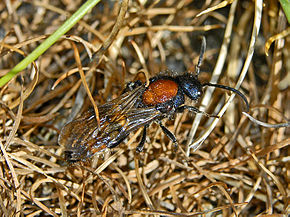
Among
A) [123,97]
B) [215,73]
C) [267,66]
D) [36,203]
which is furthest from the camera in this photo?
[267,66]

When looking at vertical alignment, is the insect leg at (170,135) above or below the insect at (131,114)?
below

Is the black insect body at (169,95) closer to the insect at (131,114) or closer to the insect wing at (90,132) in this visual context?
the insect at (131,114)

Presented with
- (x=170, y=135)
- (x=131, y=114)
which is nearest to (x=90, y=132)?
(x=131, y=114)

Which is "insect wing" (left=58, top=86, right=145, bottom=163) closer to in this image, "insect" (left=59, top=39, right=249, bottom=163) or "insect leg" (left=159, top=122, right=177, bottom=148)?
"insect" (left=59, top=39, right=249, bottom=163)

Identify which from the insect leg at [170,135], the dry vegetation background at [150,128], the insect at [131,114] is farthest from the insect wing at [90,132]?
the insect leg at [170,135]

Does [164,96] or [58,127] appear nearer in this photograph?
[164,96]

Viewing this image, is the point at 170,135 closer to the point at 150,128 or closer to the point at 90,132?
the point at 150,128

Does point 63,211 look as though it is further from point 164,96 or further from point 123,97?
point 164,96

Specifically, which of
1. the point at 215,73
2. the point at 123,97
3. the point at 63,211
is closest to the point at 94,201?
the point at 63,211
